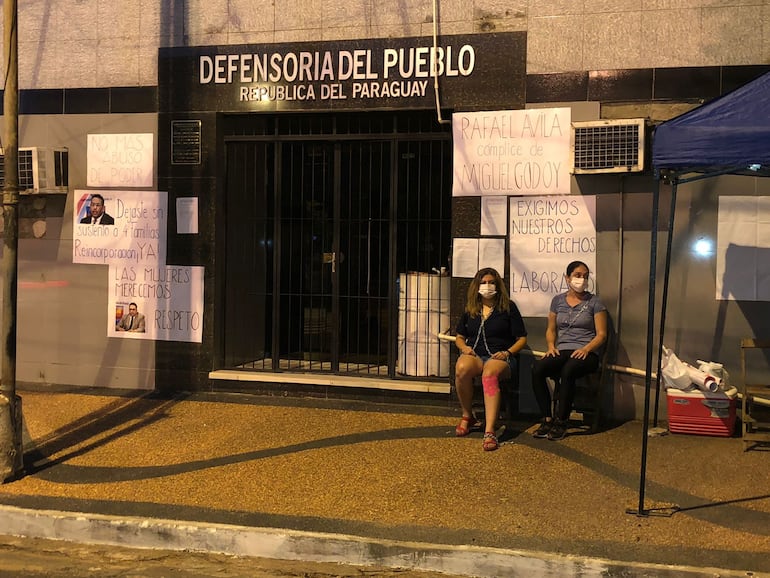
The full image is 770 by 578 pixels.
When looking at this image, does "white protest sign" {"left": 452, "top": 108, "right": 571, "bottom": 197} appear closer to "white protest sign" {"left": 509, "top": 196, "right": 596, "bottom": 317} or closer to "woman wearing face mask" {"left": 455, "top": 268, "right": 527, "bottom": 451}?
"white protest sign" {"left": 509, "top": 196, "right": 596, "bottom": 317}

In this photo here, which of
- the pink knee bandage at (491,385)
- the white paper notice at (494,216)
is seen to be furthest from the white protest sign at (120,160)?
the pink knee bandage at (491,385)

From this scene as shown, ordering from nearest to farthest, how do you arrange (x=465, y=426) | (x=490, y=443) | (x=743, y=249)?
1. (x=490, y=443)
2. (x=465, y=426)
3. (x=743, y=249)

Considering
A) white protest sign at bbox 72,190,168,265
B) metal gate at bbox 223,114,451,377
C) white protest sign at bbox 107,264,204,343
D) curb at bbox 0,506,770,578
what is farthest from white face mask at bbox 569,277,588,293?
white protest sign at bbox 72,190,168,265

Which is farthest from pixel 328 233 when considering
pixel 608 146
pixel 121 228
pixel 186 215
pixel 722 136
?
pixel 722 136

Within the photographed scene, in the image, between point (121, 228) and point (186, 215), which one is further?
point (121, 228)

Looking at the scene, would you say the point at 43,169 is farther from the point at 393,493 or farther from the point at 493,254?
the point at 393,493

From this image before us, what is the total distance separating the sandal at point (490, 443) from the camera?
6.30 m

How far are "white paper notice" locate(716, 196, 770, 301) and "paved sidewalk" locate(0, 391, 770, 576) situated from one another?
1460 mm

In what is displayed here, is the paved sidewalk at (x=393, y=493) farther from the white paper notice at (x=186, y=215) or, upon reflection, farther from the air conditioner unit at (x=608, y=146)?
the air conditioner unit at (x=608, y=146)

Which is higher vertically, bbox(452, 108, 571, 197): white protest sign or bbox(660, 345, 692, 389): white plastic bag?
bbox(452, 108, 571, 197): white protest sign

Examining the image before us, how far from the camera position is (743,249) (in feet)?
22.9

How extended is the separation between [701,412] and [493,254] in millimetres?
2448

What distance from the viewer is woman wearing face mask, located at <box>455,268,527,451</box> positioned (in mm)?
6613

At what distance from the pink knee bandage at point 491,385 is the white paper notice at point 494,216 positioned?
176 centimetres
